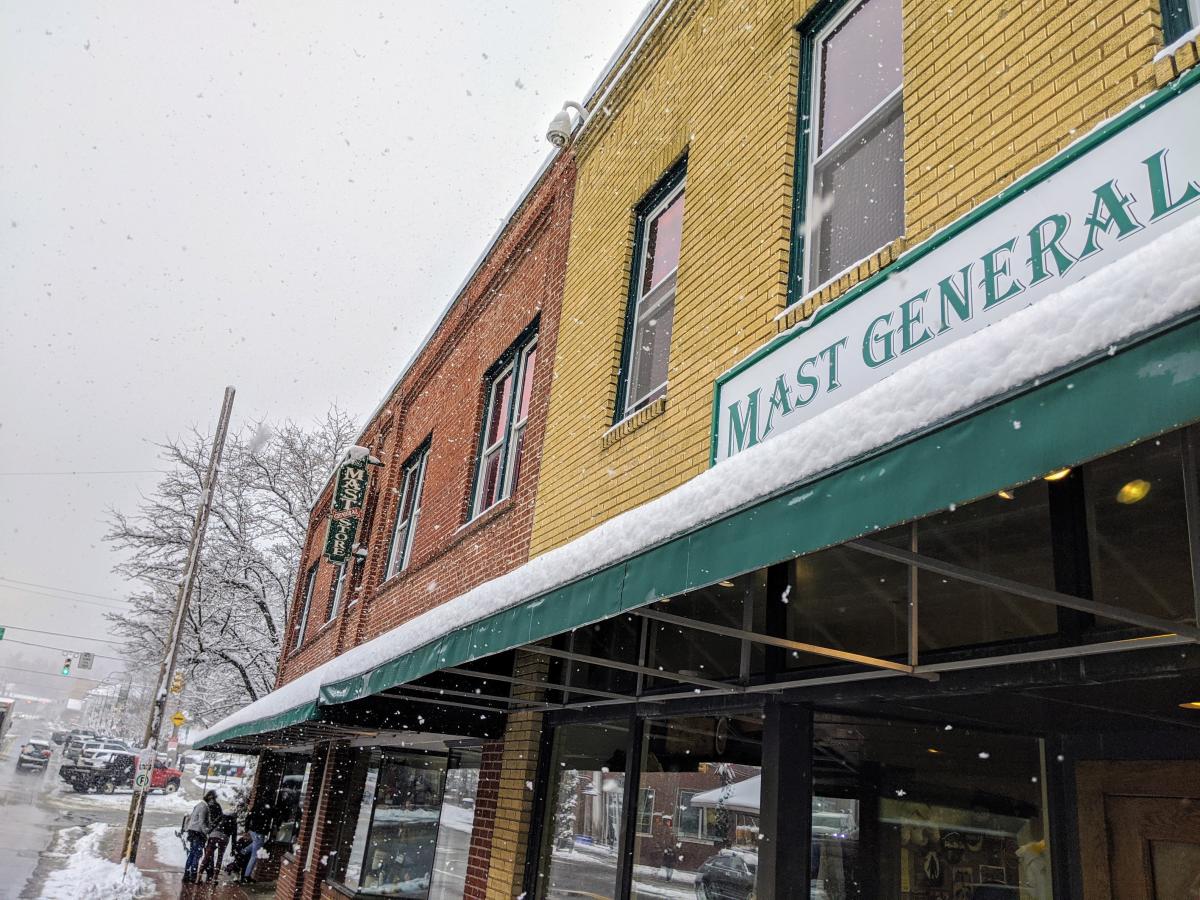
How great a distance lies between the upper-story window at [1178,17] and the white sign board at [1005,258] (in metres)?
0.45

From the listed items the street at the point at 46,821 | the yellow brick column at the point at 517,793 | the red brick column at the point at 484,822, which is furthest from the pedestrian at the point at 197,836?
the yellow brick column at the point at 517,793

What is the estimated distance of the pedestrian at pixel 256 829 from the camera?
17.8 m

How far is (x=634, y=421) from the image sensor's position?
629cm

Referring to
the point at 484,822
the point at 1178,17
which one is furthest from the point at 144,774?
the point at 1178,17

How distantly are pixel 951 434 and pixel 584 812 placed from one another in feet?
16.5

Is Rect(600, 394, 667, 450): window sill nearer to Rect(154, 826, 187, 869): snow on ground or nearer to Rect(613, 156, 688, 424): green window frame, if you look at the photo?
Rect(613, 156, 688, 424): green window frame

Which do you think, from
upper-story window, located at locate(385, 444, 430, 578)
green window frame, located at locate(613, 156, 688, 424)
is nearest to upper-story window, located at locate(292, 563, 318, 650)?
upper-story window, located at locate(385, 444, 430, 578)

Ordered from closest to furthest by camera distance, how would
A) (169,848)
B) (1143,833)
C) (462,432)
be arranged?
(1143,833) → (462,432) → (169,848)

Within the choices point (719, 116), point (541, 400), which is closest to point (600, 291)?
point (541, 400)

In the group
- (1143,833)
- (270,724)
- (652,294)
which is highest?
(652,294)

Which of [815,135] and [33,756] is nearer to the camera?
[815,135]

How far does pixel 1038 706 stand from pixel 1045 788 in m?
0.59

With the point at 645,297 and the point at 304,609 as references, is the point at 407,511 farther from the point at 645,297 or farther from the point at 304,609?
the point at 304,609

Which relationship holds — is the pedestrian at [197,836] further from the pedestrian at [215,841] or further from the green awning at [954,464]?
the green awning at [954,464]
